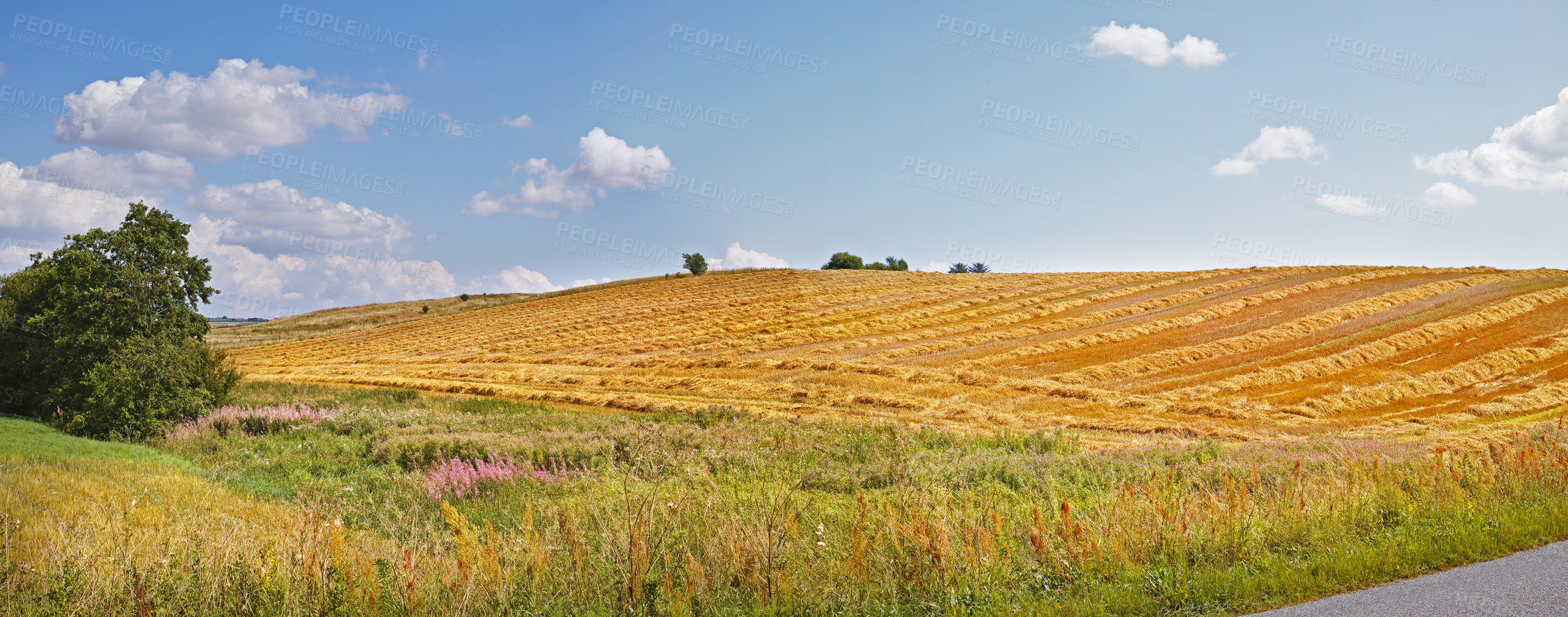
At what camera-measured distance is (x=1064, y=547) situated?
6.21 metres

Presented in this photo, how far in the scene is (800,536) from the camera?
6883 mm

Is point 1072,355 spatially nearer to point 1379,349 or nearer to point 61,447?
point 1379,349

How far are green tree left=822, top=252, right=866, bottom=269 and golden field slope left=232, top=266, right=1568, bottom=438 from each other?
4727cm

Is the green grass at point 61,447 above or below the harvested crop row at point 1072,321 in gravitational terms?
below

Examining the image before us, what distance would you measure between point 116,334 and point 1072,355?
29.9 m

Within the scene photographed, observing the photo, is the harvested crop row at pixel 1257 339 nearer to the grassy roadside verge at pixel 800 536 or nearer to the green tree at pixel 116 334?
the grassy roadside verge at pixel 800 536

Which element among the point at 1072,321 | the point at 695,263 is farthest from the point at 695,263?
the point at 1072,321

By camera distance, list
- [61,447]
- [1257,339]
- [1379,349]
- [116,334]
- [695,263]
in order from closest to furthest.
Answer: [61,447]
[116,334]
[1379,349]
[1257,339]
[695,263]

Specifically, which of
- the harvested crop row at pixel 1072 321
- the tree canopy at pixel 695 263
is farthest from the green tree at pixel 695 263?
the harvested crop row at pixel 1072 321

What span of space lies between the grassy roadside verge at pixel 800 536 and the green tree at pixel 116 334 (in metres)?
5.66

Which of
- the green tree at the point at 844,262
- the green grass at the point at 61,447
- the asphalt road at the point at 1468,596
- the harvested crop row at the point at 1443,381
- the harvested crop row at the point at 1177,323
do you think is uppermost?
the green tree at the point at 844,262

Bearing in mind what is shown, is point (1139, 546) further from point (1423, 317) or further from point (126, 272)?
point (1423, 317)

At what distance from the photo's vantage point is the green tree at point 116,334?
54.7ft

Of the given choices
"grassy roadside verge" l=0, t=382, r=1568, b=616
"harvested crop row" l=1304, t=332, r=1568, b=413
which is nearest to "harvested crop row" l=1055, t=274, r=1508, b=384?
"harvested crop row" l=1304, t=332, r=1568, b=413
